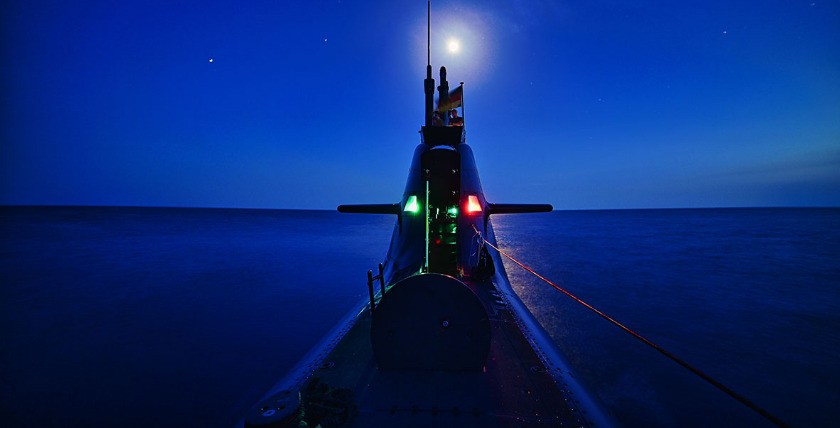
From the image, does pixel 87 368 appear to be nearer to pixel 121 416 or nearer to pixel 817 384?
pixel 121 416

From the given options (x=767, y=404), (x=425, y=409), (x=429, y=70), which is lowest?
(x=767, y=404)

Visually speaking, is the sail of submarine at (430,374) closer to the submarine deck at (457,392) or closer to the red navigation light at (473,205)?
the submarine deck at (457,392)

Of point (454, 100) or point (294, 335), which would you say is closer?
point (294, 335)

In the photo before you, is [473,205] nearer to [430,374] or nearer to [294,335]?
[430,374]

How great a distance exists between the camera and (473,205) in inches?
360

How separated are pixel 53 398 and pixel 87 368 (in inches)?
55.8

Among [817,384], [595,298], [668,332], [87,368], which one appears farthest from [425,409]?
[595,298]

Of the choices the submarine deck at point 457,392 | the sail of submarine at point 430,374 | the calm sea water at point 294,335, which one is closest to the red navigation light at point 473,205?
the sail of submarine at point 430,374

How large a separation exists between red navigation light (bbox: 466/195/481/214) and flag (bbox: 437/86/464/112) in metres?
6.53

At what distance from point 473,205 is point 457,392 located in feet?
18.7

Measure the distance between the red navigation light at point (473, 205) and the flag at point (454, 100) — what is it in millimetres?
6533

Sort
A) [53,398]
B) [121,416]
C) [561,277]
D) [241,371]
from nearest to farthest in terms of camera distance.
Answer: [121,416]
[53,398]
[241,371]
[561,277]

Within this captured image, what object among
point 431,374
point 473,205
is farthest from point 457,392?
point 473,205

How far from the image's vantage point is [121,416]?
22.1 feet
